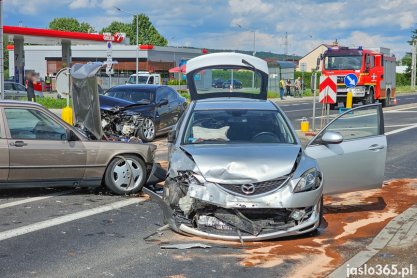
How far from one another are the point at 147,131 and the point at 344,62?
18757mm

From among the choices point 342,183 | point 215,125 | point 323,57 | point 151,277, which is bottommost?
point 151,277

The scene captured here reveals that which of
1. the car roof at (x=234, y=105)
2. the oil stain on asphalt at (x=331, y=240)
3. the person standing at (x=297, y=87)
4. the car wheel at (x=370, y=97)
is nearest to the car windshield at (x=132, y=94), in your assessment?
the car roof at (x=234, y=105)

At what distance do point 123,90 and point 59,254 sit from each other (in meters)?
11.4

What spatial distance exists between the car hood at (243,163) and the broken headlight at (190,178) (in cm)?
6

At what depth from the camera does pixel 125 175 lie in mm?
8812

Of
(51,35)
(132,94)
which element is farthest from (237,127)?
(51,35)

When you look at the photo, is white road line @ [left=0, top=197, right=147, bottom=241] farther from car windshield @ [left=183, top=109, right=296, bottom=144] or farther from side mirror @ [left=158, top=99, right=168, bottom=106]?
side mirror @ [left=158, top=99, right=168, bottom=106]

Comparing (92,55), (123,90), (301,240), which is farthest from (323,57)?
(92,55)

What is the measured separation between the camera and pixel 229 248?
598 centimetres

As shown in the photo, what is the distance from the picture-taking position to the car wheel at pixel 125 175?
8719mm

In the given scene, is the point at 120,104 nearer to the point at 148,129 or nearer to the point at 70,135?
the point at 148,129

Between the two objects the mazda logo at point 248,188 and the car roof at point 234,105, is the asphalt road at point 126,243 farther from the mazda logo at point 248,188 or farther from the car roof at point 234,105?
the car roof at point 234,105

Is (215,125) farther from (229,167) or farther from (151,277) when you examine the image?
(151,277)

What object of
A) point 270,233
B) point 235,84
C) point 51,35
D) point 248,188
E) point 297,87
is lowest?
point 270,233
